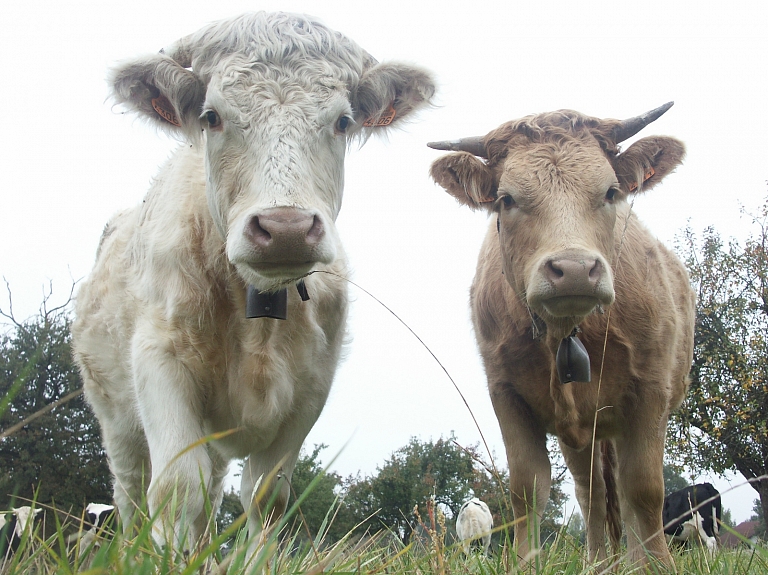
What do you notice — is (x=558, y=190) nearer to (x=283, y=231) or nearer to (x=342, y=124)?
(x=342, y=124)

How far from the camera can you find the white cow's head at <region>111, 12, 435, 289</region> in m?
3.03

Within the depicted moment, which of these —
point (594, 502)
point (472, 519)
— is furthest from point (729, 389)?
point (594, 502)

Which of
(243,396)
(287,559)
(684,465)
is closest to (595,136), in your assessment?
(243,396)

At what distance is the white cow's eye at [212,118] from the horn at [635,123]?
102 inches

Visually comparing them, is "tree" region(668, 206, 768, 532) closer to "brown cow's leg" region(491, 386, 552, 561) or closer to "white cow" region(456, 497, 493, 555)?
"white cow" region(456, 497, 493, 555)

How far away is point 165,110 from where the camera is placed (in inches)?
159

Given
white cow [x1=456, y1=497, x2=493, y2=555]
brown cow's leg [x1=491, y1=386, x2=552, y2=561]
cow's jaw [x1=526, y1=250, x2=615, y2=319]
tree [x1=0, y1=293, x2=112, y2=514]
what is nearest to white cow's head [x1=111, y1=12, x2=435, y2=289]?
cow's jaw [x1=526, y1=250, x2=615, y2=319]

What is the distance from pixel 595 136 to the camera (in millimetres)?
4617

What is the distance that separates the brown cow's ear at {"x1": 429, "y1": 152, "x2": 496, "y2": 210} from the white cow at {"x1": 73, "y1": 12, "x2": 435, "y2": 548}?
1.69 ft

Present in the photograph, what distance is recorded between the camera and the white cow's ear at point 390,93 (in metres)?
4.05

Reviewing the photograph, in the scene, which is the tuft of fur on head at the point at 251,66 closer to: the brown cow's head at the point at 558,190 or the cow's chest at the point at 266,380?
the brown cow's head at the point at 558,190

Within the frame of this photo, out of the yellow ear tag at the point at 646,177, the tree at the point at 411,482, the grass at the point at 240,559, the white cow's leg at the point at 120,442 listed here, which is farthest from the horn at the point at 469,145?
the tree at the point at 411,482

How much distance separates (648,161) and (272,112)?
263cm

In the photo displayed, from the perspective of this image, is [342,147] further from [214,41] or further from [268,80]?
[214,41]
